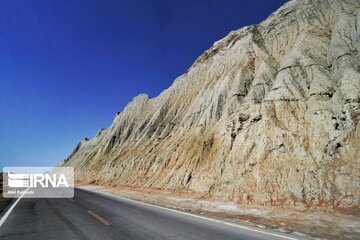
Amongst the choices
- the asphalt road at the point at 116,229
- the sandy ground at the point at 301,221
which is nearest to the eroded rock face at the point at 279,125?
the sandy ground at the point at 301,221

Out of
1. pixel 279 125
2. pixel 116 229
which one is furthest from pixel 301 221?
pixel 279 125

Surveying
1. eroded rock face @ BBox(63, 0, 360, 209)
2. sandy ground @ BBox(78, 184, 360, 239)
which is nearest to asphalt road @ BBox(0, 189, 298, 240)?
sandy ground @ BBox(78, 184, 360, 239)

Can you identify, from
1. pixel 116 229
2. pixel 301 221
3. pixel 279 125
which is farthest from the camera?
pixel 279 125

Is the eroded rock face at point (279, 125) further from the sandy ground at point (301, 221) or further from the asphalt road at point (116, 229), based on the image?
the asphalt road at point (116, 229)

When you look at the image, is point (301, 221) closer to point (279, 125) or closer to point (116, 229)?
point (116, 229)

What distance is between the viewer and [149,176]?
36.7 meters

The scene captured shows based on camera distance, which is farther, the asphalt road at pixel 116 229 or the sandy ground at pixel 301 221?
the sandy ground at pixel 301 221

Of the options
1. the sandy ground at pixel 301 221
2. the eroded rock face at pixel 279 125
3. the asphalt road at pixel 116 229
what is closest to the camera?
the asphalt road at pixel 116 229

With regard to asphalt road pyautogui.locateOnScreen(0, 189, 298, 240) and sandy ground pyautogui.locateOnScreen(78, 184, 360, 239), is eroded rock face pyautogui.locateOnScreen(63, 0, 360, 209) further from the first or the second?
asphalt road pyautogui.locateOnScreen(0, 189, 298, 240)

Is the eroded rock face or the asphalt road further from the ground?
the eroded rock face

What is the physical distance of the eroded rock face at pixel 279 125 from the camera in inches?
649

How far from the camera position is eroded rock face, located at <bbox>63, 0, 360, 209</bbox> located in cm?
1648

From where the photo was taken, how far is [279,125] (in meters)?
20.9

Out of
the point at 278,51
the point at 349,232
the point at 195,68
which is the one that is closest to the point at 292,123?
the point at 349,232
